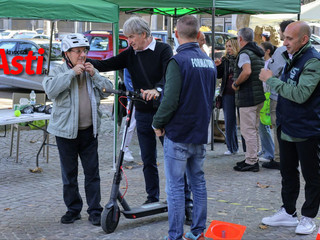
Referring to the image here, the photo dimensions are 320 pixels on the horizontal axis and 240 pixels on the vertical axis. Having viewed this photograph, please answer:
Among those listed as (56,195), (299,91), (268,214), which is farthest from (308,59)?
(56,195)

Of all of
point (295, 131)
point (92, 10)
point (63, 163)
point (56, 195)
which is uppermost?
point (92, 10)

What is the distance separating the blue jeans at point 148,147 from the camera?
5113 mm

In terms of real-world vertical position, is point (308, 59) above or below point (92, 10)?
below

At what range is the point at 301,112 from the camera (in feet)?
15.1

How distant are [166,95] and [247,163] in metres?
3.66

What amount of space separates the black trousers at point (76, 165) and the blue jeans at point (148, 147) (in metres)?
0.46

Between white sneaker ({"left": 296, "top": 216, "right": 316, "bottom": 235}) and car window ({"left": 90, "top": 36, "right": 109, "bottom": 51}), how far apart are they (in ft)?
50.1

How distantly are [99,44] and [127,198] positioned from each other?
14.2 m

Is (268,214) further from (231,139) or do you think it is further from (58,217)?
(231,139)

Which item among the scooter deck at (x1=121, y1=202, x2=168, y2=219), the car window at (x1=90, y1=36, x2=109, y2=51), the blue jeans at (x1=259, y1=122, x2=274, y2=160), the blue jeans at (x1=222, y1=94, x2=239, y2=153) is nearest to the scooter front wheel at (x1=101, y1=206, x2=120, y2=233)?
the scooter deck at (x1=121, y1=202, x2=168, y2=219)

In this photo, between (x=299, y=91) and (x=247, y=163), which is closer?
(x=299, y=91)

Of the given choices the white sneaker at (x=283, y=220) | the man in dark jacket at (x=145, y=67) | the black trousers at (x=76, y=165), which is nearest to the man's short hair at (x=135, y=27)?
the man in dark jacket at (x=145, y=67)

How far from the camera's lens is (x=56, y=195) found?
6.09 meters

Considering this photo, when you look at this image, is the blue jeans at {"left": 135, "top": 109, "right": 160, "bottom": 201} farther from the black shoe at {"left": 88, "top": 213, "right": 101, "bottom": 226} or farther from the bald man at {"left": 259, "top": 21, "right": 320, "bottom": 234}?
the bald man at {"left": 259, "top": 21, "right": 320, "bottom": 234}
